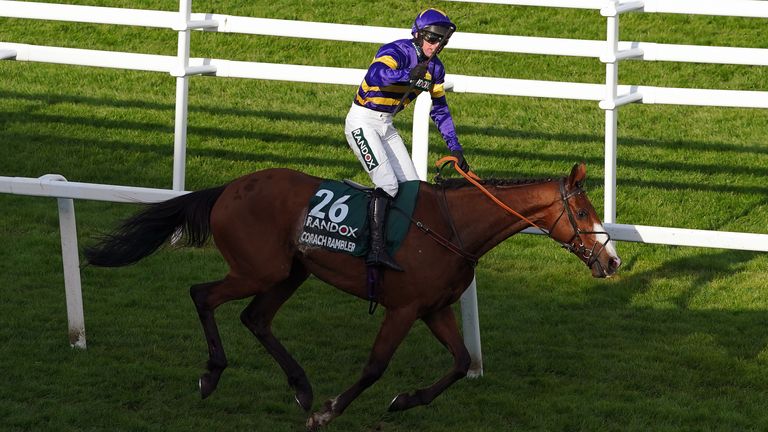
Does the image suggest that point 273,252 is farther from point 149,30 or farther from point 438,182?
point 149,30

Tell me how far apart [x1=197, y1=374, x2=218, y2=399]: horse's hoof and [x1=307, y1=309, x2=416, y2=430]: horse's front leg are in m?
0.61

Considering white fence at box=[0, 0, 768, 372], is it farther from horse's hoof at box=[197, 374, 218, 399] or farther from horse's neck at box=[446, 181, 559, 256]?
horse's hoof at box=[197, 374, 218, 399]

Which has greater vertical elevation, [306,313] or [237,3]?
[237,3]

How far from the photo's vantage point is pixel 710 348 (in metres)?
8.07

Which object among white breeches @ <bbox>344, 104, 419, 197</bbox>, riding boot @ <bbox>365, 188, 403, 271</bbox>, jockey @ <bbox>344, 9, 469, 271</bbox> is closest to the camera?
riding boot @ <bbox>365, 188, 403, 271</bbox>

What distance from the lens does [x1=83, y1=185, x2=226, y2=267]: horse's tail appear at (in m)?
7.00

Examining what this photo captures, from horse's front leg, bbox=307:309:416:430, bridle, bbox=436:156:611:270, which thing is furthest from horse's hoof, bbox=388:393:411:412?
bridle, bbox=436:156:611:270

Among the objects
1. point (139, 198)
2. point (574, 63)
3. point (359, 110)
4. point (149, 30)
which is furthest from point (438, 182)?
point (149, 30)

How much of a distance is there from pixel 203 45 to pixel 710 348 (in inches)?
309

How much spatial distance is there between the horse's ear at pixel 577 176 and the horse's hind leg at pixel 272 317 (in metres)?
1.53

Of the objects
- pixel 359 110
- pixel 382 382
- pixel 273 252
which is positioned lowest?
pixel 382 382

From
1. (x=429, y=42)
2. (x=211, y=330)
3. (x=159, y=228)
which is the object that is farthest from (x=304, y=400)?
(x=429, y=42)

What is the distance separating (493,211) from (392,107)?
2.84 ft

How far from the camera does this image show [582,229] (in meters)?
6.37
